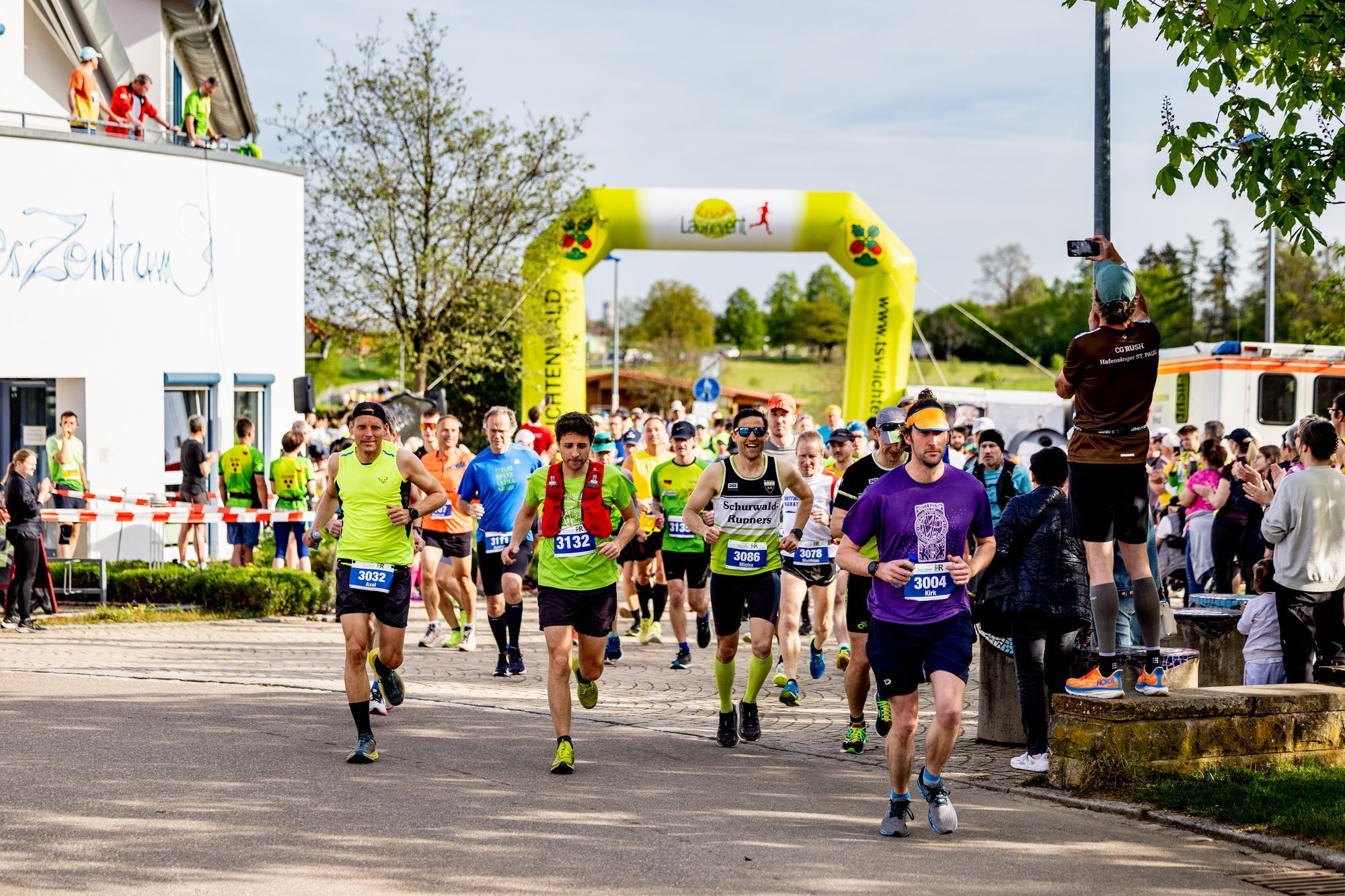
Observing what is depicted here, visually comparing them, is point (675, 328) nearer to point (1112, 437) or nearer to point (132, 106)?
point (132, 106)

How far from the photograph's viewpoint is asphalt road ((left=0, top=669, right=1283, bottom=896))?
5.78 m

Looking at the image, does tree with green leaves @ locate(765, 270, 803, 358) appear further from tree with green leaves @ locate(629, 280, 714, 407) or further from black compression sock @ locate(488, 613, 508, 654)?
black compression sock @ locate(488, 613, 508, 654)

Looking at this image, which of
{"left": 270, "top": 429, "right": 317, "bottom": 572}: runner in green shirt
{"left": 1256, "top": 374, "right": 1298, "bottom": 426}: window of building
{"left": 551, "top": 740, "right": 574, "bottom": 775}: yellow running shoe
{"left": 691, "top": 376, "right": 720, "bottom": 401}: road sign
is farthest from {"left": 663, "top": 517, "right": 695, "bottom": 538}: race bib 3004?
{"left": 691, "top": 376, "right": 720, "bottom": 401}: road sign

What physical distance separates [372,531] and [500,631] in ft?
10.6

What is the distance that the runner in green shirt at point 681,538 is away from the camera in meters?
11.6

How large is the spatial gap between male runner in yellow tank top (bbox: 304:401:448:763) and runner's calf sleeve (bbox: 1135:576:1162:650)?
3871 mm

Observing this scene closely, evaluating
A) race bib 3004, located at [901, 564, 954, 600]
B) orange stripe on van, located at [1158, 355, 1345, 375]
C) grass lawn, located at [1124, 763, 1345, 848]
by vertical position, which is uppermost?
orange stripe on van, located at [1158, 355, 1345, 375]

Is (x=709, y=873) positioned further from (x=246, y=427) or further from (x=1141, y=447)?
(x=246, y=427)

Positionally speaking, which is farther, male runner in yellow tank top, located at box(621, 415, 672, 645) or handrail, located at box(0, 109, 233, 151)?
handrail, located at box(0, 109, 233, 151)

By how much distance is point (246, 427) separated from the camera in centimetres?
1723

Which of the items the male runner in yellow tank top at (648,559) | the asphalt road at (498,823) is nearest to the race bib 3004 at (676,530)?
the male runner in yellow tank top at (648,559)

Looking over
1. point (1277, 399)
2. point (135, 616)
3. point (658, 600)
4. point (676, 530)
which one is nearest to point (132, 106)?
point (135, 616)

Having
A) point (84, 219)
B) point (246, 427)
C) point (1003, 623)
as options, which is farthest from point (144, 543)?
point (1003, 623)

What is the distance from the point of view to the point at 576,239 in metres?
24.6
